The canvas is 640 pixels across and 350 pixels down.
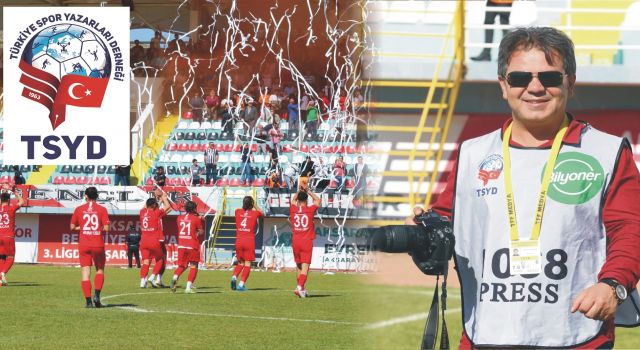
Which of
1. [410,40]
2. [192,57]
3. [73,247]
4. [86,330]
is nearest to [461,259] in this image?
[86,330]

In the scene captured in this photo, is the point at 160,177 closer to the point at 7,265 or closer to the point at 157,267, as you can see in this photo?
the point at 157,267

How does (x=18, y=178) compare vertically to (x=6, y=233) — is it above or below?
above

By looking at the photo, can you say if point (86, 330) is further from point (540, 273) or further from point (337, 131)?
point (337, 131)

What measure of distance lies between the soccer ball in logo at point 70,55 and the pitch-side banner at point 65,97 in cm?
11

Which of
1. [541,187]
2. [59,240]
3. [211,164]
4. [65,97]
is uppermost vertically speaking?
[65,97]

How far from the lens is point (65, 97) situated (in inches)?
903

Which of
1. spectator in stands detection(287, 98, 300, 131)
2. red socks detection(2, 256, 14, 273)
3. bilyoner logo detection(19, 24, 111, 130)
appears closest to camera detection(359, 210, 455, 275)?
red socks detection(2, 256, 14, 273)

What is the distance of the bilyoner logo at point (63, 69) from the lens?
2188cm

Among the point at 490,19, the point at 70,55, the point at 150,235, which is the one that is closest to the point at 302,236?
the point at 150,235

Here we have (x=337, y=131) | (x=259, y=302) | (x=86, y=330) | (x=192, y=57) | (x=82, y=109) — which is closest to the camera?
(x=86, y=330)

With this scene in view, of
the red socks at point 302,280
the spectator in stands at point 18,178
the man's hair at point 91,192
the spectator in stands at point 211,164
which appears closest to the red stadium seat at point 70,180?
the spectator in stands at point 18,178

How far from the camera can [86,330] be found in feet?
29.6

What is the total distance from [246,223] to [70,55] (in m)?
12.9

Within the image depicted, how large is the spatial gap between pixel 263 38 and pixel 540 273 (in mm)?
26537
